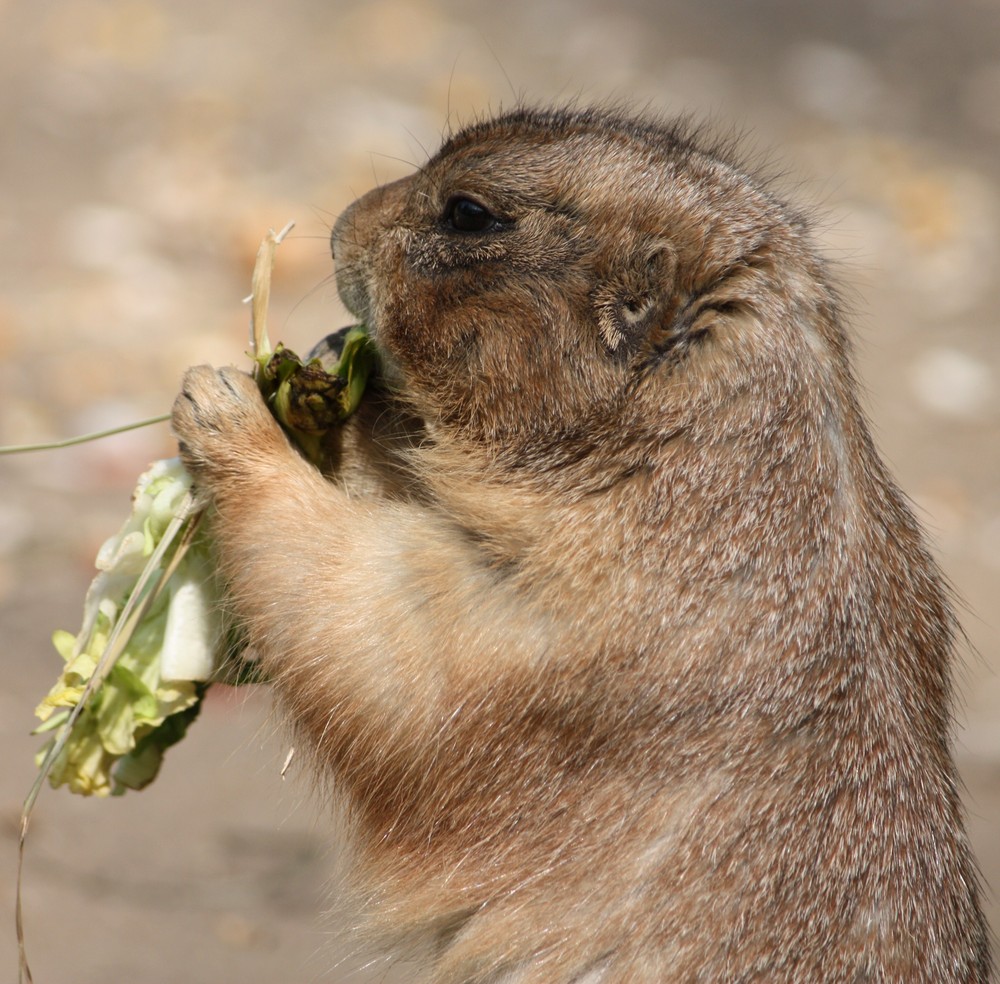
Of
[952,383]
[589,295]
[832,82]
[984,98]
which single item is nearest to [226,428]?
[589,295]

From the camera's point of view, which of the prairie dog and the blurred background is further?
the blurred background

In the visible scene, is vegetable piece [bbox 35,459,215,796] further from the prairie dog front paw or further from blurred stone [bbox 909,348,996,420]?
blurred stone [bbox 909,348,996,420]

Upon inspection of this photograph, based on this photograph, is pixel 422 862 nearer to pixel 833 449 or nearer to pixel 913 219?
pixel 833 449

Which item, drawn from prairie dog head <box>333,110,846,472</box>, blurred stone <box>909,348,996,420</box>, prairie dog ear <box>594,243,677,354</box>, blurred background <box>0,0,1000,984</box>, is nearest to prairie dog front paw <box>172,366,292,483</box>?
prairie dog head <box>333,110,846,472</box>

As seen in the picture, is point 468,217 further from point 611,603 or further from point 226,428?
point 611,603

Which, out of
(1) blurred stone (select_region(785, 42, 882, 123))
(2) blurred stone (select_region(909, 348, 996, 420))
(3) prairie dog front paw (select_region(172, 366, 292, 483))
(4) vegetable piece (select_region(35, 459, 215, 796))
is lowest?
(4) vegetable piece (select_region(35, 459, 215, 796))

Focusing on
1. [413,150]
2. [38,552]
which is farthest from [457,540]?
[413,150]
